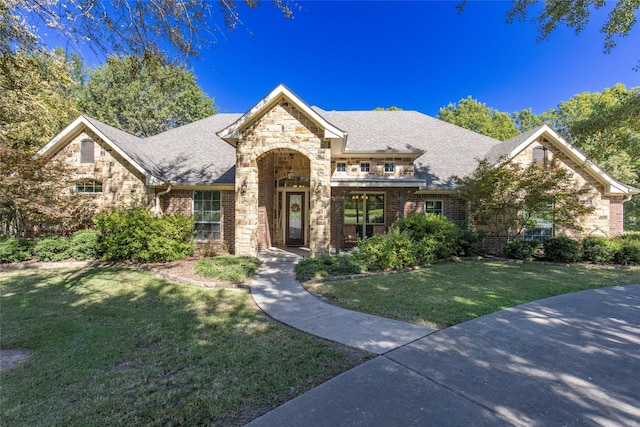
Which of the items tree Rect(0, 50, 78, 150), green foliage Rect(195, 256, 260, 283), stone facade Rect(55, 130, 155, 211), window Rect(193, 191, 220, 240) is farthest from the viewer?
window Rect(193, 191, 220, 240)

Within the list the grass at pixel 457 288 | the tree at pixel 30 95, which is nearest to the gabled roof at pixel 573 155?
the grass at pixel 457 288

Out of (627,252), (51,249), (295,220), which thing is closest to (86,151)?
(51,249)

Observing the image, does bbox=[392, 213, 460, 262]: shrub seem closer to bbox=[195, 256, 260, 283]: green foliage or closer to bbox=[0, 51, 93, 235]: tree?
bbox=[195, 256, 260, 283]: green foliage

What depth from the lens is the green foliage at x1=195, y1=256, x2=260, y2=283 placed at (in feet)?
25.0

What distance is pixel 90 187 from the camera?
11.7 metres

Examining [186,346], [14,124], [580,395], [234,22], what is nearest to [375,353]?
[580,395]

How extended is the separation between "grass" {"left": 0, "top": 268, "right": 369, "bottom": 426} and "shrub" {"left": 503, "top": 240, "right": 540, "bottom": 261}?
33.1 ft

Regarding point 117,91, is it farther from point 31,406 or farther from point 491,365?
point 491,365

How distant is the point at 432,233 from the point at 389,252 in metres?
2.54

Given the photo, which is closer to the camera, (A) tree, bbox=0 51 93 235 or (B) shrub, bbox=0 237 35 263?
(A) tree, bbox=0 51 93 235

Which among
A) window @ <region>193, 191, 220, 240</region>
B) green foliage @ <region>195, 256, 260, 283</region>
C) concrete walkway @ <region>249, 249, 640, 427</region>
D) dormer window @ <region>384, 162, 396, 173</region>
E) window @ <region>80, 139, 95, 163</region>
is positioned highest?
window @ <region>80, 139, 95, 163</region>

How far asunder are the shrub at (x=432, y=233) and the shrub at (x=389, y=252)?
2.39 ft

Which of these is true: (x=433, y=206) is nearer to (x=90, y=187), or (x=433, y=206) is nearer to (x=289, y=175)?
(x=289, y=175)

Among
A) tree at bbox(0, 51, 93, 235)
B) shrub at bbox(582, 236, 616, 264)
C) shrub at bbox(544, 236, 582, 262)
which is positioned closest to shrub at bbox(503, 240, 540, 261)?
shrub at bbox(544, 236, 582, 262)
